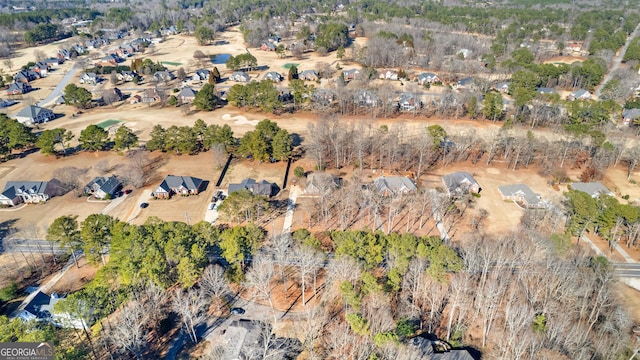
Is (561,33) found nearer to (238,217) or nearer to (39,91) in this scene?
(238,217)

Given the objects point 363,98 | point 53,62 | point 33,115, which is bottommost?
point 33,115

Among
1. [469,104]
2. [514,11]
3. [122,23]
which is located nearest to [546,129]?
[469,104]

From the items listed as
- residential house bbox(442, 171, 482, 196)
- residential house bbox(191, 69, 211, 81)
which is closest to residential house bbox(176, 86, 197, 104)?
residential house bbox(191, 69, 211, 81)

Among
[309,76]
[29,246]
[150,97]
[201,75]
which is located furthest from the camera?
[201,75]

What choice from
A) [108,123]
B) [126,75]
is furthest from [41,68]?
[108,123]

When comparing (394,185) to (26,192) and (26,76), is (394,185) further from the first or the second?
(26,76)

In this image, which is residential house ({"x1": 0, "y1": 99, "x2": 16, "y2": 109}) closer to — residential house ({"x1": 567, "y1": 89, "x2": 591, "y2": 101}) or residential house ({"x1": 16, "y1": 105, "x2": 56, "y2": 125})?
residential house ({"x1": 16, "y1": 105, "x2": 56, "y2": 125})

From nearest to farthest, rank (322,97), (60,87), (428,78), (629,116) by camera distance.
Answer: (629,116) → (322,97) → (428,78) → (60,87)

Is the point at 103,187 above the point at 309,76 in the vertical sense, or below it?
below
